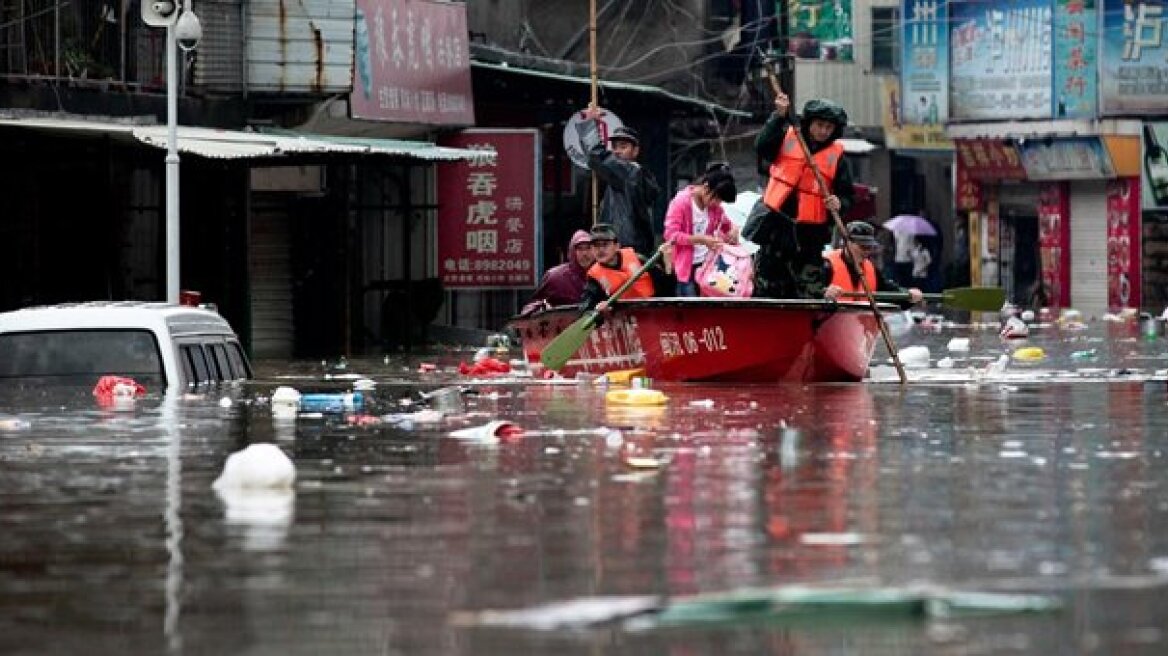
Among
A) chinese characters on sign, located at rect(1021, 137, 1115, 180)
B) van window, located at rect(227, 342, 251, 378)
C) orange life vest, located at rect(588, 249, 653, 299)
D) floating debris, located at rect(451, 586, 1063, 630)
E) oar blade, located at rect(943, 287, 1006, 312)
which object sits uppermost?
chinese characters on sign, located at rect(1021, 137, 1115, 180)

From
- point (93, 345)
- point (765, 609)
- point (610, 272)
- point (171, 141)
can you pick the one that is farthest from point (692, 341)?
point (765, 609)

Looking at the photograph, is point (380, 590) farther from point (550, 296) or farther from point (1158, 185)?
point (1158, 185)

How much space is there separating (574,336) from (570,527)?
11.4m

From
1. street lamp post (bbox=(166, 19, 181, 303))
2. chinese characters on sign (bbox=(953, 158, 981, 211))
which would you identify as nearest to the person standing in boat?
street lamp post (bbox=(166, 19, 181, 303))

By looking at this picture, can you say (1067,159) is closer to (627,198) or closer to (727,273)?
(627,198)

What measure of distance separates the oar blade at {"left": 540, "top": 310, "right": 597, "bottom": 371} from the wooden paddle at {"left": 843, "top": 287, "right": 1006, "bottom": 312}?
1.95 m

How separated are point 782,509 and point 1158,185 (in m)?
44.3

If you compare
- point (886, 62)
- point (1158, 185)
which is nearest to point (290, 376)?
point (1158, 185)

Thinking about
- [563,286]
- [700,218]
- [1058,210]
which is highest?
[1058,210]

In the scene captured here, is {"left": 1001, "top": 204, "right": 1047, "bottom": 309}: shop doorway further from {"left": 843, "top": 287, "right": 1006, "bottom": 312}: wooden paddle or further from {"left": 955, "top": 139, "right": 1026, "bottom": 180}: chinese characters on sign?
{"left": 843, "top": 287, "right": 1006, "bottom": 312}: wooden paddle

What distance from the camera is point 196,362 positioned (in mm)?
18922

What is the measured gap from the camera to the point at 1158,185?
53.8 metres

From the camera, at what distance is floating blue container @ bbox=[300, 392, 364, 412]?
17.3 metres

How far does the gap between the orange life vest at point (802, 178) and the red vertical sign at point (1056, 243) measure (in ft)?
114
